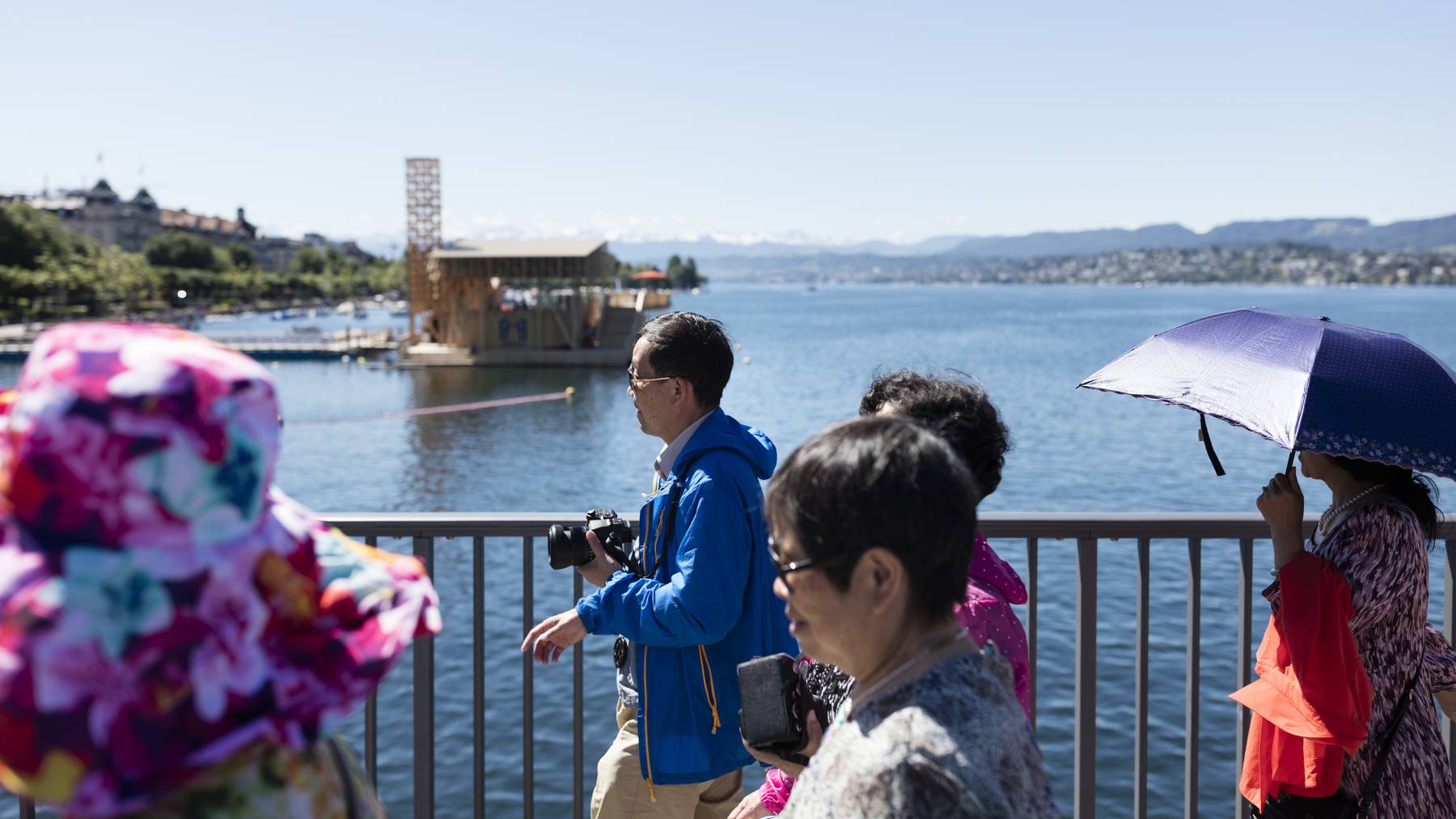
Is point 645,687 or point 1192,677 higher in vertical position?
point 645,687

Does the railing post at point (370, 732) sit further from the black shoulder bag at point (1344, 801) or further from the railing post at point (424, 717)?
the black shoulder bag at point (1344, 801)

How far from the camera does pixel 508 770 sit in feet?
35.3

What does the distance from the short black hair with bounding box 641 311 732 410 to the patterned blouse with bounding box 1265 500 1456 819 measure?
4.73 ft

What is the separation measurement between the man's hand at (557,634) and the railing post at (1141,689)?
68.7 inches

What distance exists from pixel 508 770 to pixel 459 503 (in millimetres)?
18889

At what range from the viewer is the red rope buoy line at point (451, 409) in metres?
44.5

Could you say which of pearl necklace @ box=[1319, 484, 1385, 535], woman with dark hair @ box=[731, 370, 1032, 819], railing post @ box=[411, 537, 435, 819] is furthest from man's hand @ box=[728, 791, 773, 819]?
pearl necklace @ box=[1319, 484, 1385, 535]

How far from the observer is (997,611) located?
2.09 m

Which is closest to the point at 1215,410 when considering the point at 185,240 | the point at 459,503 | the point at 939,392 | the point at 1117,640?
the point at 939,392

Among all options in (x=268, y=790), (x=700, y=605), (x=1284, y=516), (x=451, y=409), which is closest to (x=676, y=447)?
(x=700, y=605)

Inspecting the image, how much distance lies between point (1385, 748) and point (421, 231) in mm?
73539

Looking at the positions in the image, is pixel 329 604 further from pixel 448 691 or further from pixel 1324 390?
pixel 448 691

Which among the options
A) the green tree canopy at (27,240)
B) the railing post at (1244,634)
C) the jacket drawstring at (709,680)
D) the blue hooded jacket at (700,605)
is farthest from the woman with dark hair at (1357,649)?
the green tree canopy at (27,240)

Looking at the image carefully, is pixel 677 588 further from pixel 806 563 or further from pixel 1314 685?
pixel 1314 685
